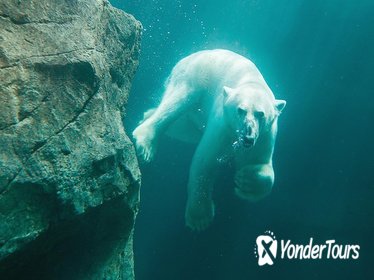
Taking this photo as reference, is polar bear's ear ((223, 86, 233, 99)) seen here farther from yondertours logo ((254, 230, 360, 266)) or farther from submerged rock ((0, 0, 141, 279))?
yondertours logo ((254, 230, 360, 266))

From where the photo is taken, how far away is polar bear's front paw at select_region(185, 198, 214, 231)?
15.5ft

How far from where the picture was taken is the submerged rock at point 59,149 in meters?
1.92

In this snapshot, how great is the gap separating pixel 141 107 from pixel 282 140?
2.98 meters

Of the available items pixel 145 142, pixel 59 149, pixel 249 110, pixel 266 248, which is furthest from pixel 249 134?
pixel 266 248

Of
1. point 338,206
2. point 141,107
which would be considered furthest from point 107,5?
point 338,206

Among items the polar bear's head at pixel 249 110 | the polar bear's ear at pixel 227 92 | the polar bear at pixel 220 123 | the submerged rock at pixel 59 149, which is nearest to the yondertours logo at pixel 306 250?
the polar bear at pixel 220 123

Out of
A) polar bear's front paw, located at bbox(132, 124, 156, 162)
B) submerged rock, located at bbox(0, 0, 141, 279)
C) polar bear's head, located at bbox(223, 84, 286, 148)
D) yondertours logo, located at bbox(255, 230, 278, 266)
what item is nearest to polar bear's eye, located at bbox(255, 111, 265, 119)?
polar bear's head, located at bbox(223, 84, 286, 148)

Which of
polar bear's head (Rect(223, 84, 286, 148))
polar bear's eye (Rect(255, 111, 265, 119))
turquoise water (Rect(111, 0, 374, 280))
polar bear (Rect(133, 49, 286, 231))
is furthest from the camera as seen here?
turquoise water (Rect(111, 0, 374, 280))

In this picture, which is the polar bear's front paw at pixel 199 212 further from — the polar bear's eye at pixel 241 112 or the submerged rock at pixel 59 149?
the submerged rock at pixel 59 149

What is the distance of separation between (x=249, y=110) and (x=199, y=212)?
4.96 feet

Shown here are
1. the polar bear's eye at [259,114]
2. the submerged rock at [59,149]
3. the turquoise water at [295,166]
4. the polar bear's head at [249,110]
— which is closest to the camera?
the submerged rock at [59,149]

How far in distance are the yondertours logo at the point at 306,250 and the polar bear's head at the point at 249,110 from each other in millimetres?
3419

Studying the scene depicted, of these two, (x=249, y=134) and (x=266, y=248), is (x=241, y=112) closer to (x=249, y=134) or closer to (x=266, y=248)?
(x=249, y=134)

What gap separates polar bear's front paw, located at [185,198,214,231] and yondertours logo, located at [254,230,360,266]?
2.60 metres
